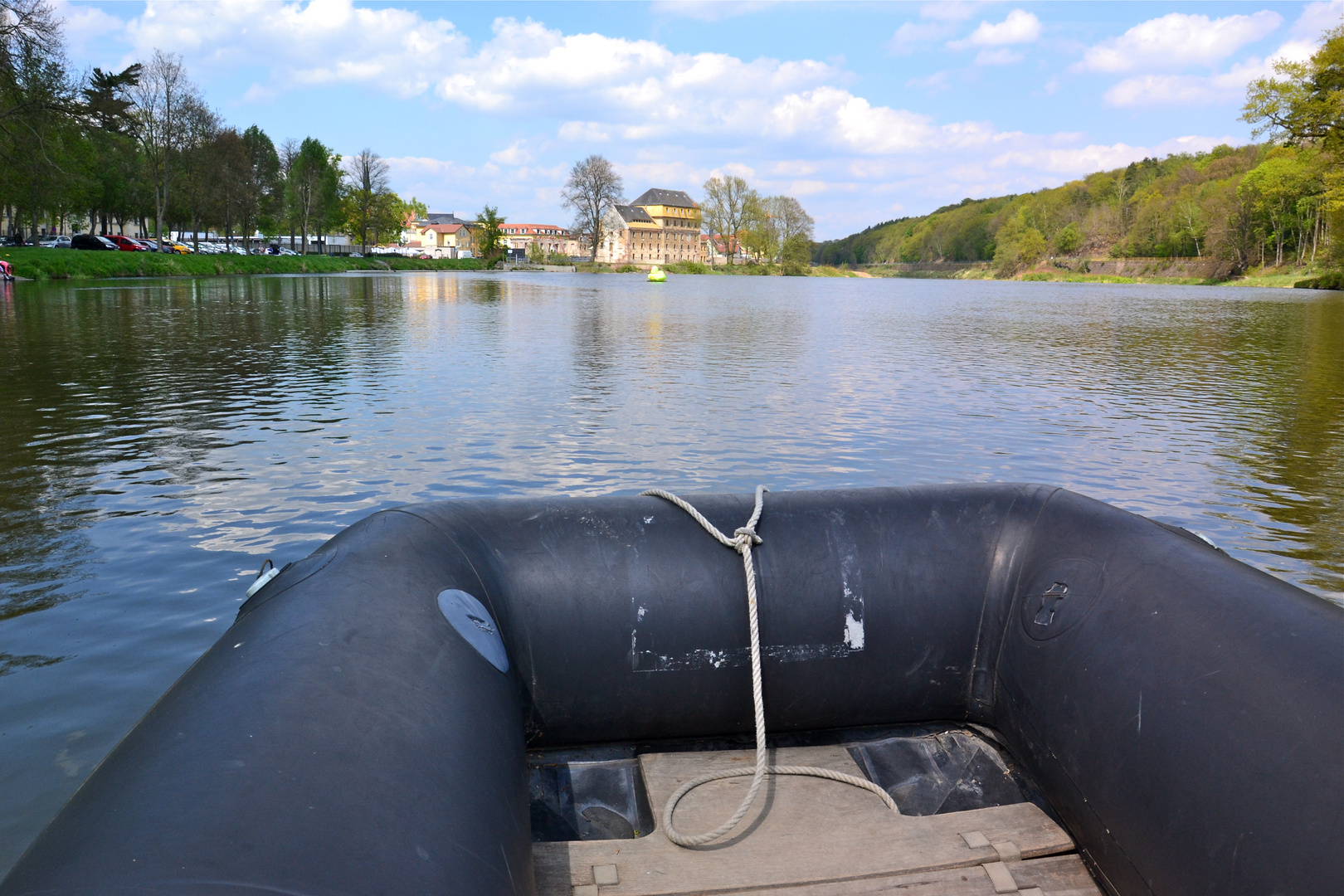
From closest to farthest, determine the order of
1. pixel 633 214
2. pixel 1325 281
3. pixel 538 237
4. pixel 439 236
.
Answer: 1. pixel 1325 281
2. pixel 633 214
3. pixel 439 236
4. pixel 538 237

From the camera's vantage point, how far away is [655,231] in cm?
14312

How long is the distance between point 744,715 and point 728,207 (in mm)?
119995

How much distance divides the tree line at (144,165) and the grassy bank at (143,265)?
10.1 feet

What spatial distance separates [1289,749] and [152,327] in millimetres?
21515

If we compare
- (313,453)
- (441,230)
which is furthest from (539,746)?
(441,230)

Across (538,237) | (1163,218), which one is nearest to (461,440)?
(1163,218)

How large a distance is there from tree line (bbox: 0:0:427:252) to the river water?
5885 mm

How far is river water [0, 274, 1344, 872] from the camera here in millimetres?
4859

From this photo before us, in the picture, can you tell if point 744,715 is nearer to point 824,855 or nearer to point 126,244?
point 824,855

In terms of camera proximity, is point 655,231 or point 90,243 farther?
point 655,231

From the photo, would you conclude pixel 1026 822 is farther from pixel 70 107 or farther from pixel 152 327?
pixel 70 107

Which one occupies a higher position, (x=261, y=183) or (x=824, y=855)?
(x=261, y=183)

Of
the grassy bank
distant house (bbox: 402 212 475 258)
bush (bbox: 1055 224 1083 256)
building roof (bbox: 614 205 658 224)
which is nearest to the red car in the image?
the grassy bank

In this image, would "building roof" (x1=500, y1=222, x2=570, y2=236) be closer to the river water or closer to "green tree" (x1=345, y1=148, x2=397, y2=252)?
"green tree" (x1=345, y1=148, x2=397, y2=252)
